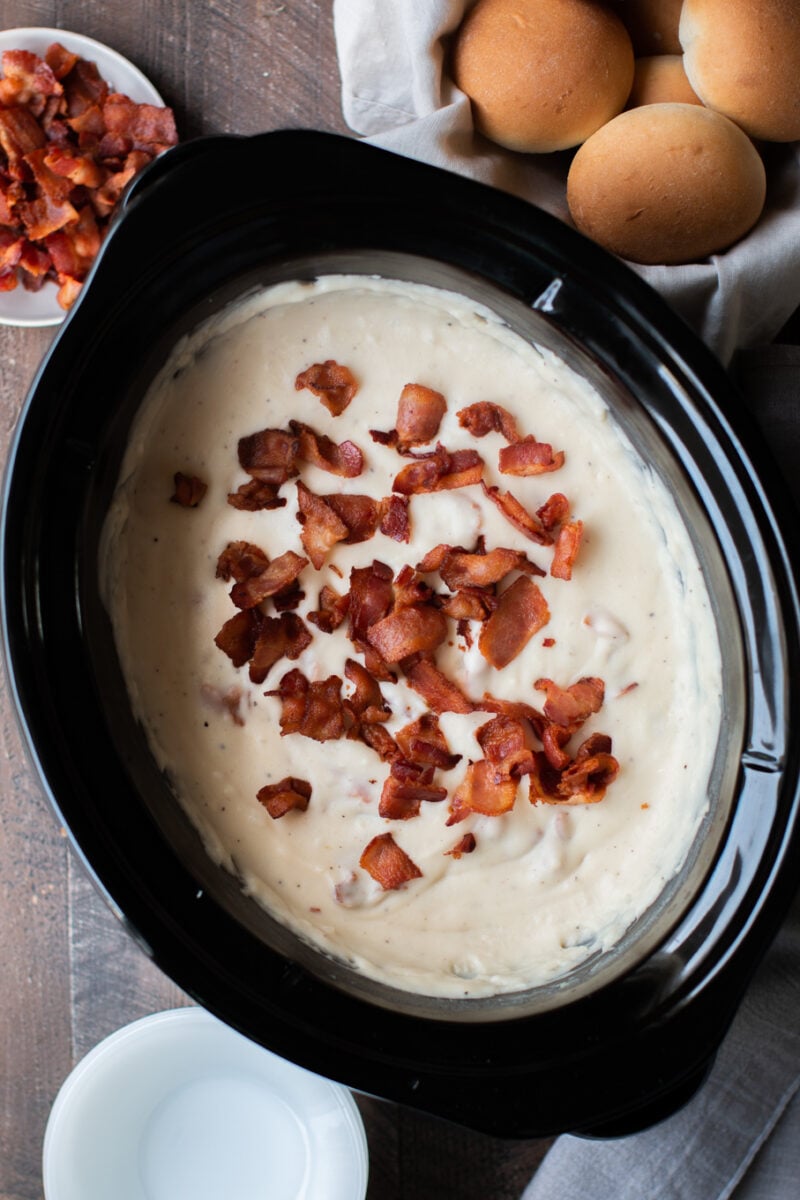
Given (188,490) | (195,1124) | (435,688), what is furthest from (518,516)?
(195,1124)

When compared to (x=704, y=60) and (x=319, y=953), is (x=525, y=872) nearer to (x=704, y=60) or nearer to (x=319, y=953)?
(x=319, y=953)

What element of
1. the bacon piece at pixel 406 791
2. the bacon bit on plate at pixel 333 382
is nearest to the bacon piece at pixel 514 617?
the bacon piece at pixel 406 791

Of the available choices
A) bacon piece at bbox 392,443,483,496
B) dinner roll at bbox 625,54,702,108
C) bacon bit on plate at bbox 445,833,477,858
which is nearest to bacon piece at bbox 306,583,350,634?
bacon piece at bbox 392,443,483,496

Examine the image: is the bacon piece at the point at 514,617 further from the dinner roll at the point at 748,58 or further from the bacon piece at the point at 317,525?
the dinner roll at the point at 748,58

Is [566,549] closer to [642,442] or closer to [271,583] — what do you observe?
[642,442]

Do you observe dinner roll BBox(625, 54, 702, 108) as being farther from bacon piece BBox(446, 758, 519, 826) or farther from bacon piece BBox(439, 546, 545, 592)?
bacon piece BBox(446, 758, 519, 826)

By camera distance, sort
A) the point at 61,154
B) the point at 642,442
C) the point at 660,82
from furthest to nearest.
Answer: the point at 61,154 → the point at 660,82 → the point at 642,442
